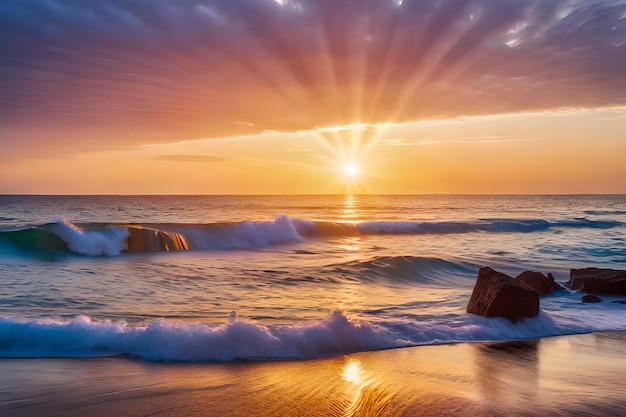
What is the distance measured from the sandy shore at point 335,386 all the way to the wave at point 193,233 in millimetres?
15277

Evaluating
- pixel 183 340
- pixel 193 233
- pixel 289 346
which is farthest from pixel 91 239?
pixel 289 346

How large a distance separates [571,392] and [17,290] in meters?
10.7

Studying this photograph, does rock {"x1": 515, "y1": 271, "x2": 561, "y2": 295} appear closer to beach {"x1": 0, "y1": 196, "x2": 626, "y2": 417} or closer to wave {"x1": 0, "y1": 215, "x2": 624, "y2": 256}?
beach {"x1": 0, "y1": 196, "x2": 626, "y2": 417}

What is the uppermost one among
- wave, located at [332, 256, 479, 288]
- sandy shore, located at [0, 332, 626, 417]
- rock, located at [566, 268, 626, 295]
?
rock, located at [566, 268, 626, 295]

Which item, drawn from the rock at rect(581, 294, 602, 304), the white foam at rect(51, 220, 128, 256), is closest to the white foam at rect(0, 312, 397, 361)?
the rock at rect(581, 294, 602, 304)

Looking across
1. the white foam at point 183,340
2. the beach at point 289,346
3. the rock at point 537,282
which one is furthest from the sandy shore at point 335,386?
the rock at point 537,282

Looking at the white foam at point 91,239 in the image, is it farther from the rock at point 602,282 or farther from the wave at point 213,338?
the rock at point 602,282

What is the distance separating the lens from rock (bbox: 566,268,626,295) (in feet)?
42.0

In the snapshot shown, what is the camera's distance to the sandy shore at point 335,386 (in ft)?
17.1

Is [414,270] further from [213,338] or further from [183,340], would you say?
[183,340]

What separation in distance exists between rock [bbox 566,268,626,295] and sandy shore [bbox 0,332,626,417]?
19.4 ft

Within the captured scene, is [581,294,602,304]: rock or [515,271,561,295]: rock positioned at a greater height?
[515,271,561,295]: rock

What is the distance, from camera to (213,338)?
Result: 740 centimetres

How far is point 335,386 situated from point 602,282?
9560mm
